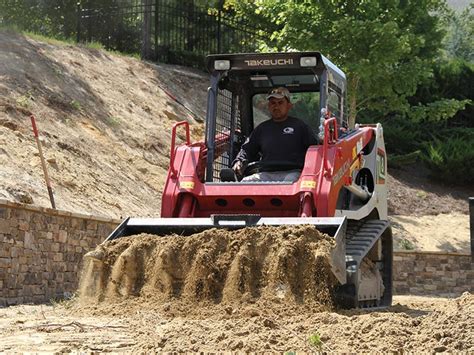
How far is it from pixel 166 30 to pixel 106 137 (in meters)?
8.27

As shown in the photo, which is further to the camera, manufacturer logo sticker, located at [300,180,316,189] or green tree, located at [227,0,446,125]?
green tree, located at [227,0,446,125]

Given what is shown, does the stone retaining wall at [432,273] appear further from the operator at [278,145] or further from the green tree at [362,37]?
the operator at [278,145]

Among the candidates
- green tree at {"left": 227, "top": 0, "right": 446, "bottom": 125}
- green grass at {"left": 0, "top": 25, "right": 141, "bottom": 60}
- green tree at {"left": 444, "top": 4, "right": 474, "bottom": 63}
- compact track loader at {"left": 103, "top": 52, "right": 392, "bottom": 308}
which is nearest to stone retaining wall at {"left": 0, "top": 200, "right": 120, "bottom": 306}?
compact track loader at {"left": 103, "top": 52, "right": 392, "bottom": 308}

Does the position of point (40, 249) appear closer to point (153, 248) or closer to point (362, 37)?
point (153, 248)

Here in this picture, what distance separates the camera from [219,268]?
9773mm

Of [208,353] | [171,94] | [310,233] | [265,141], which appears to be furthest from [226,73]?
[171,94]

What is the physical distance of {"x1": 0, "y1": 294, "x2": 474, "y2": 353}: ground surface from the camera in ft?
24.9

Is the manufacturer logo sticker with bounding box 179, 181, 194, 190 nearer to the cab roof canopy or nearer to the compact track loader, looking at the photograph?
the compact track loader

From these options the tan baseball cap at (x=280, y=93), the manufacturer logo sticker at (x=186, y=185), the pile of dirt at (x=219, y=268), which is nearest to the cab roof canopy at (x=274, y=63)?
the tan baseball cap at (x=280, y=93)

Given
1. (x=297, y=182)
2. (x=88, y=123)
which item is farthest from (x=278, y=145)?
(x=88, y=123)

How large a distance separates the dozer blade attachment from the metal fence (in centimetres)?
1656

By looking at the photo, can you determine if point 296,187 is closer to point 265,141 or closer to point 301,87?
point 265,141

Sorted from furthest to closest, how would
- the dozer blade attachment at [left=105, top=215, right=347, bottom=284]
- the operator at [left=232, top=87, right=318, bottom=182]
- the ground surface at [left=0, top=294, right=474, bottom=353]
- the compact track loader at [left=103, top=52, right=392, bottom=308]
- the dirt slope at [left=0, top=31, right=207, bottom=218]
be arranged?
the dirt slope at [left=0, top=31, right=207, bottom=218] < the operator at [left=232, top=87, right=318, bottom=182] < the compact track loader at [left=103, top=52, right=392, bottom=308] < the dozer blade attachment at [left=105, top=215, right=347, bottom=284] < the ground surface at [left=0, top=294, right=474, bottom=353]

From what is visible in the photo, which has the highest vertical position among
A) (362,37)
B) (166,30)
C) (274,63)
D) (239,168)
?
(166,30)
